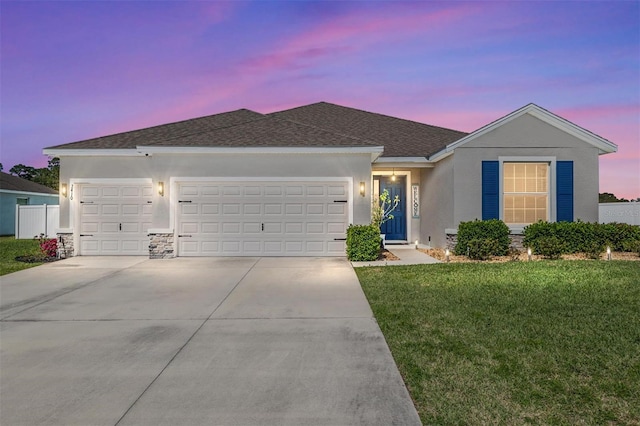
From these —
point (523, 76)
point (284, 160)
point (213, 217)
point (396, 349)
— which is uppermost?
point (523, 76)

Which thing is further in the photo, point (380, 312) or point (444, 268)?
point (444, 268)

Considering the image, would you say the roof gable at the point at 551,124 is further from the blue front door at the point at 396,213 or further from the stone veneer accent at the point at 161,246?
the stone veneer accent at the point at 161,246

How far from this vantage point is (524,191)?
12141mm

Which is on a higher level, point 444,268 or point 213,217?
point 213,217

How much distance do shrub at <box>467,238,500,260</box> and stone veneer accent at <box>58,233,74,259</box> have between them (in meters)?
12.5

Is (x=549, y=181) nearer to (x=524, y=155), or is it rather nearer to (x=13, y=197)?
(x=524, y=155)

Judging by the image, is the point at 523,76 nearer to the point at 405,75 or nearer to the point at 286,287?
the point at 405,75

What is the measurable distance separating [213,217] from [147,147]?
286cm

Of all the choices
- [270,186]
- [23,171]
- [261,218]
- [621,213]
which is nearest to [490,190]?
[621,213]

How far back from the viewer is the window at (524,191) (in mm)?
11906

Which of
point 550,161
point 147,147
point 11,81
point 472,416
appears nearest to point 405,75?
point 550,161

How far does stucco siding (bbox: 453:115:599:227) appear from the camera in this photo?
11383mm

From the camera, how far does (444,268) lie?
8836 mm

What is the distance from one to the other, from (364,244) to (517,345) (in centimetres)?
641
